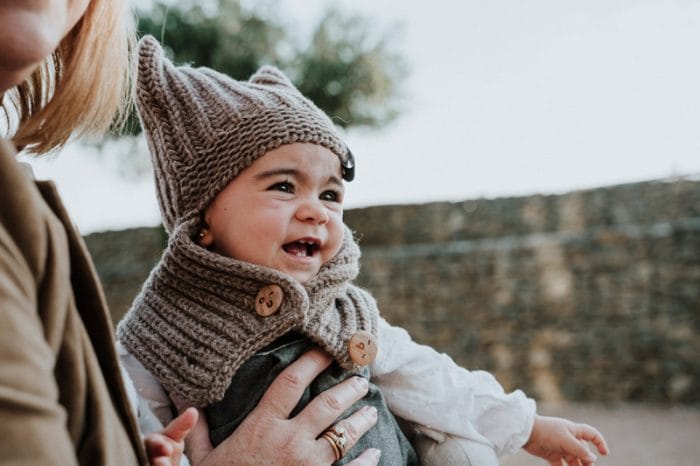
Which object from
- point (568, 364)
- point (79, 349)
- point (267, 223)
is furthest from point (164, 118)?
point (568, 364)

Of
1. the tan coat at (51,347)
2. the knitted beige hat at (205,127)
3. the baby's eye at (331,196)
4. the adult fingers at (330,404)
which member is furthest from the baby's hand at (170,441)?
the baby's eye at (331,196)

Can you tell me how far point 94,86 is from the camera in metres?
1.66

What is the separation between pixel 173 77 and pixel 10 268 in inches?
51.3

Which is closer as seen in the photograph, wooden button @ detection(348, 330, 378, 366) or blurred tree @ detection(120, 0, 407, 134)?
wooden button @ detection(348, 330, 378, 366)

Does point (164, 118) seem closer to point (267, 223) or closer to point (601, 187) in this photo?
point (267, 223)

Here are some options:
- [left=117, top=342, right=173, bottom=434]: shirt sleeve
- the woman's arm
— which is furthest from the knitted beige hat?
the woman's arm

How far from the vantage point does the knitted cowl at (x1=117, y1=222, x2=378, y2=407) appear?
1.55 metres

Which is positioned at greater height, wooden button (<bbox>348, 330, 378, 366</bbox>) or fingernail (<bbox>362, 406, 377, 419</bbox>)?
wooden button (<bbox>348, 330, 378, 366</bbox>)

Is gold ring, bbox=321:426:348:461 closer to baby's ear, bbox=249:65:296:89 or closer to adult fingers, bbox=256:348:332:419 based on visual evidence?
adult fingers, bbox=256:348:332:419

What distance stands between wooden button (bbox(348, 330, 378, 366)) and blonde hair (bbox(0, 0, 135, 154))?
86 cm

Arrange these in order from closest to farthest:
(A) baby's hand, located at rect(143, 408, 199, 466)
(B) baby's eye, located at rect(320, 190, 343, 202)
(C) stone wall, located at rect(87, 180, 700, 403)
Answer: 1. (A) baby's hand, located at rect(143, 408, 199, 466)
2. (B) baby's eye, located at rect(320, 190, 343, 202)
3. (C) stone wall, located at rect(87, 180, 700, 403)

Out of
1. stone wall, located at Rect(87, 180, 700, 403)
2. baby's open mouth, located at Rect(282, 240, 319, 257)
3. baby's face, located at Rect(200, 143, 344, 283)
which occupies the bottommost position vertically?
stone wall, located at Rect(87, 180, 700, 403)

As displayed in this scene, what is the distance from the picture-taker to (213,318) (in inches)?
63.6

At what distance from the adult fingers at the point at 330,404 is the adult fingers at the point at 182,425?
0.47 meters
